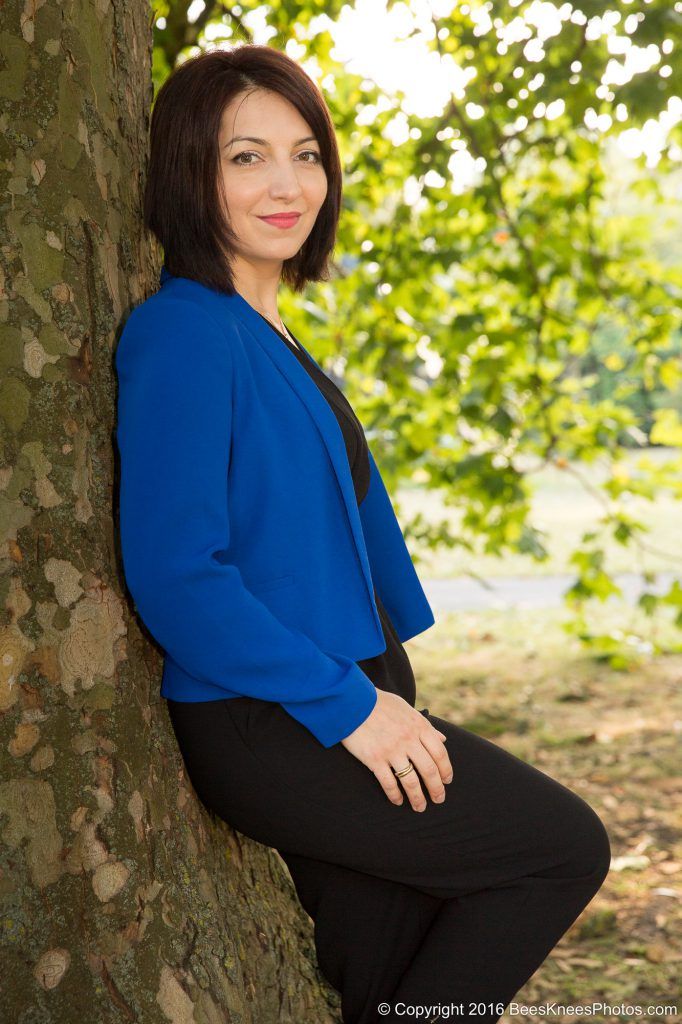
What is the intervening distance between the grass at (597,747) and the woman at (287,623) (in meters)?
1.05

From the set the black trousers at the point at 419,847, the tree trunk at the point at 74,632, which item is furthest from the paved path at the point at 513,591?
the tree trunk at the point at 74,632

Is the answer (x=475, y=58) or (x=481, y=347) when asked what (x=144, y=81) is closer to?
(x=475, y=58)

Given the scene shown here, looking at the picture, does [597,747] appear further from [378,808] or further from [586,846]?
[378,808]

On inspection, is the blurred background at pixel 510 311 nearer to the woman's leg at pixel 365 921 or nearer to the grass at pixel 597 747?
the grass at pixel 597 747

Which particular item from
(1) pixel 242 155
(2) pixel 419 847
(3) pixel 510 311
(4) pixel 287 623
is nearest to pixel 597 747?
(3) pixel 510 311

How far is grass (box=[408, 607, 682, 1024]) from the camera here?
299 centimetres

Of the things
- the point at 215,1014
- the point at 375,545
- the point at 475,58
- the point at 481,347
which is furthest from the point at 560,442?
the point at 215,1014

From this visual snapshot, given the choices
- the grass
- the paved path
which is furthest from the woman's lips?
the paved path

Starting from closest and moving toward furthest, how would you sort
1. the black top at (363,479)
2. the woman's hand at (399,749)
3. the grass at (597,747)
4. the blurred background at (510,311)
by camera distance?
the woman's hand at (399,749), the black top at (363,479), the grass at (597,747), the blurred background at (510,311)

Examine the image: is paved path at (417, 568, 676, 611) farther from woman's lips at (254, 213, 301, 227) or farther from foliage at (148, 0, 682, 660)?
woman's lips at (254, 213, 301, 227)

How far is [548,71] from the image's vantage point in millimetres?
3834

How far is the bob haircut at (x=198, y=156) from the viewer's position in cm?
183

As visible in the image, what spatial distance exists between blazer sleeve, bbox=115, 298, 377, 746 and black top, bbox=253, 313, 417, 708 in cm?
24

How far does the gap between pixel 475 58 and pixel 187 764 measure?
364cm
